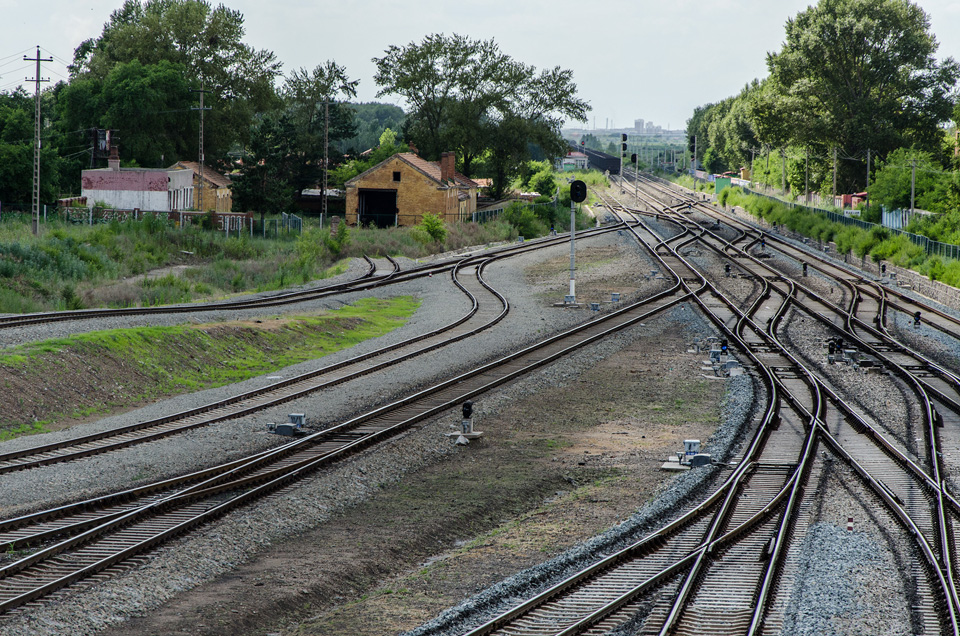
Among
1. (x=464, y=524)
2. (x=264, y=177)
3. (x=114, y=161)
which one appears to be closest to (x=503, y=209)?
(x=264, y=177)

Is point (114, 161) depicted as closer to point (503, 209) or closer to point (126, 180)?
point (126, 180)

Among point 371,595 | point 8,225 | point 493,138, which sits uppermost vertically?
point 493,138

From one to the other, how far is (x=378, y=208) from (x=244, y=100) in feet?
87.6

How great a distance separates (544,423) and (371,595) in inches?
351

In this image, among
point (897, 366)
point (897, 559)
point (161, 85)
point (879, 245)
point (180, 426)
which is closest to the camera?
point (897, 559)

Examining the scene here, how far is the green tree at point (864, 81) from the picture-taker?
75.2m

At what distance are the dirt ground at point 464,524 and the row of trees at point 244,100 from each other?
53321 millimetres

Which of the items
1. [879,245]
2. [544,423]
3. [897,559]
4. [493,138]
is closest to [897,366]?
[544,423]

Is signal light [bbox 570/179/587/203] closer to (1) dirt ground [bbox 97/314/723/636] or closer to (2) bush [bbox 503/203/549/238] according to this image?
(1) dirt ground [bbox 97/314/723/636]

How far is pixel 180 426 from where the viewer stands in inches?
682

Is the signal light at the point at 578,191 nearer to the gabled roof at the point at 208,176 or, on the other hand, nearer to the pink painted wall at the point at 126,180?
the pink painted wall at the point at 126,180

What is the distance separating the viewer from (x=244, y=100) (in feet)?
285

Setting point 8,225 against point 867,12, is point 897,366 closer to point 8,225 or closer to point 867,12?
point 8,225

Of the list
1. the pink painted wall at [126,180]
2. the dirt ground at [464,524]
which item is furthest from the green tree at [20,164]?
the dirt ground at [464,524]
